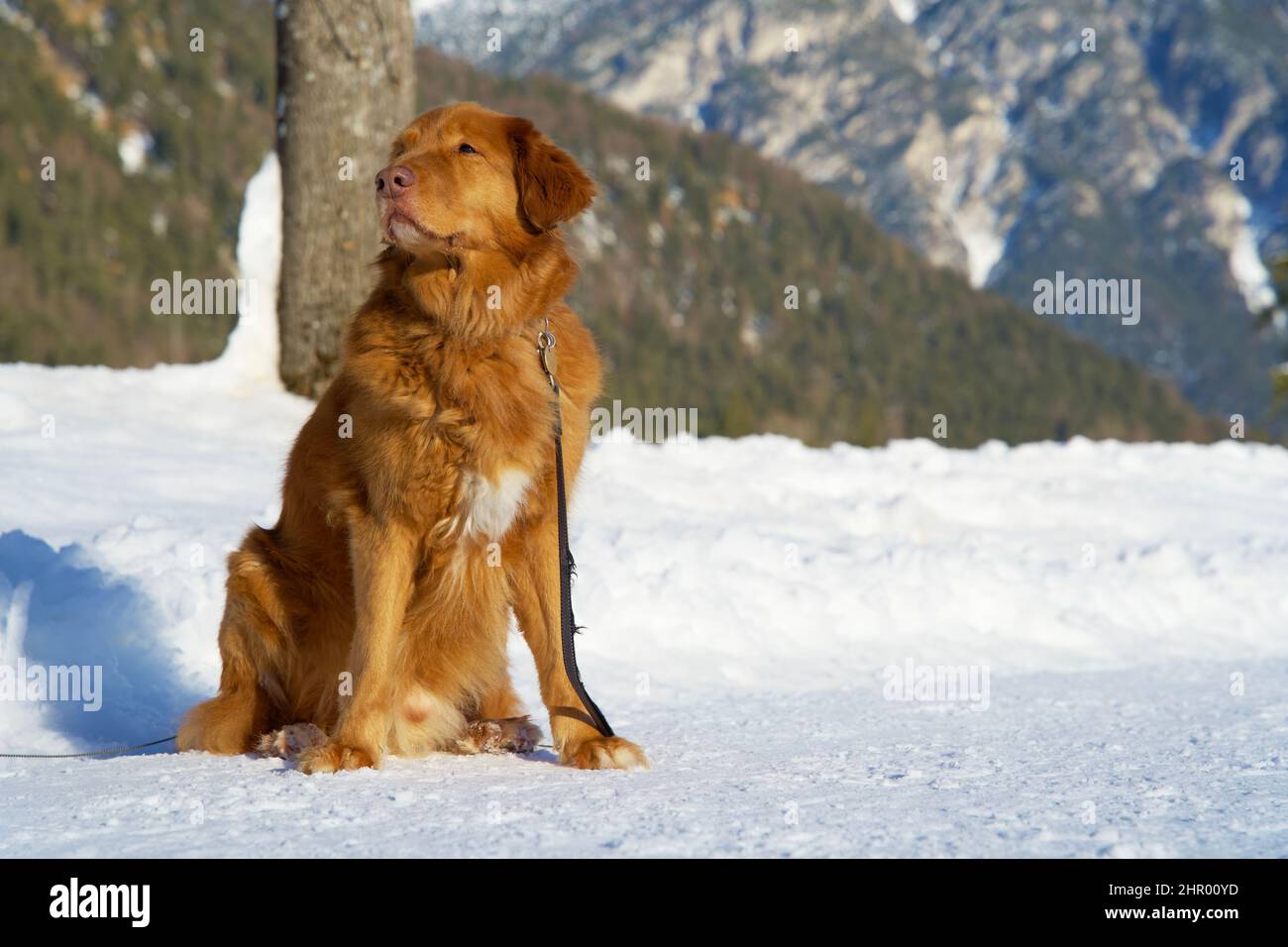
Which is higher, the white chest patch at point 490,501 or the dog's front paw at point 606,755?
the white chest patch at point 490,501

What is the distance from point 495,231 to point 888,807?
2030 millimetres

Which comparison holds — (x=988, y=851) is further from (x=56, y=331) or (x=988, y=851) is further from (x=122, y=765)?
Answer: (x=56, y=331)

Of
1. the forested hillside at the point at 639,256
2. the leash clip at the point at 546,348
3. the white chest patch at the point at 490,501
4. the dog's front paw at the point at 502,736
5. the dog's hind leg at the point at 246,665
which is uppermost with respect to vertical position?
the forested hillside at the point at 639,256

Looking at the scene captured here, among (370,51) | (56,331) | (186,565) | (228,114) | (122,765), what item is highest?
(228,114)

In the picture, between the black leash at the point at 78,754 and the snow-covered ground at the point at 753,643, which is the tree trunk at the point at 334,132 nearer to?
the snow-covered ground at the point at 753,643

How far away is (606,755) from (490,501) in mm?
850

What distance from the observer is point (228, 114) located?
397ft

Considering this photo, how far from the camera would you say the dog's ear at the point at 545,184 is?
3744 millimetres

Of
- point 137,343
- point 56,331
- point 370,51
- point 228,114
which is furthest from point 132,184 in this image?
point 370,51

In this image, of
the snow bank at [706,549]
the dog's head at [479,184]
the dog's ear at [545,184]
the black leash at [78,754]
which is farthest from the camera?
the snow bank at [706,549]

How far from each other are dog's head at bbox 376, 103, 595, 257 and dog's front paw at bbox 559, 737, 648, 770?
155cm

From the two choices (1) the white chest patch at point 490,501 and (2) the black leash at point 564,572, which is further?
(2) the black leash at point 564,572

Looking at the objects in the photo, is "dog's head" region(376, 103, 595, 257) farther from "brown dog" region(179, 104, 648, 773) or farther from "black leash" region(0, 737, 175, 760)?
"black leash" region(0, 737, 175, 760)

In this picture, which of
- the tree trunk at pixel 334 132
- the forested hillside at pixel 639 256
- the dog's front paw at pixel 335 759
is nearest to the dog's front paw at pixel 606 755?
the dog's front paw at pixel 335 759
